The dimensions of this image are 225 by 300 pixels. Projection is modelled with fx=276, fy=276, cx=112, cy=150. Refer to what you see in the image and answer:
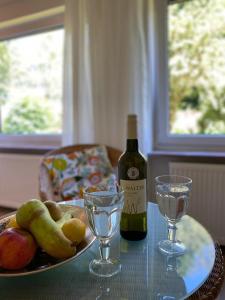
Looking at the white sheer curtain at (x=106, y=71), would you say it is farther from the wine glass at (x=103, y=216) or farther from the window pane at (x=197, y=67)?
the wine glass at (x=103, y=216)

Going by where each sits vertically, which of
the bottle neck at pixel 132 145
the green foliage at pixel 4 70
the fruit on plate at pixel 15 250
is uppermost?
the green foliage at pixel 4 70

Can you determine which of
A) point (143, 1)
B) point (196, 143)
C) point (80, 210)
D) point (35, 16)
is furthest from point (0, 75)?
point (80, 210)

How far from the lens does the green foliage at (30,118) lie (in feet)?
9.16

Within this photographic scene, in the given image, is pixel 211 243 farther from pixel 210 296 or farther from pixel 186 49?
pixel 186 49

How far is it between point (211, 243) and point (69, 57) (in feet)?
5.90

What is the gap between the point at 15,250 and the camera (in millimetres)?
583

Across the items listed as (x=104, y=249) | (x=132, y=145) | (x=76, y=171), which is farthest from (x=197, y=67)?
(x=104, y=249)

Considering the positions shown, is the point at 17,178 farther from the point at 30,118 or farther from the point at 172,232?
the point at 172,232

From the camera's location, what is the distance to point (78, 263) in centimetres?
72

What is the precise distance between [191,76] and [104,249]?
5.88 ft

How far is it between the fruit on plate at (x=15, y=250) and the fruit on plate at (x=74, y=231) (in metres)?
0.10

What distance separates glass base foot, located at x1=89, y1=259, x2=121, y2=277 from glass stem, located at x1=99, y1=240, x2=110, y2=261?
1 cm

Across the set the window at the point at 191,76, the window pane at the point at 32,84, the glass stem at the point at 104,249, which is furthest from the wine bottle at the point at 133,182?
the window pane at the point at 32,84

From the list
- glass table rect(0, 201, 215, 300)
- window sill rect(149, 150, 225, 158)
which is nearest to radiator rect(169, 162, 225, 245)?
window sill rect(149, 150, 225, 158)
